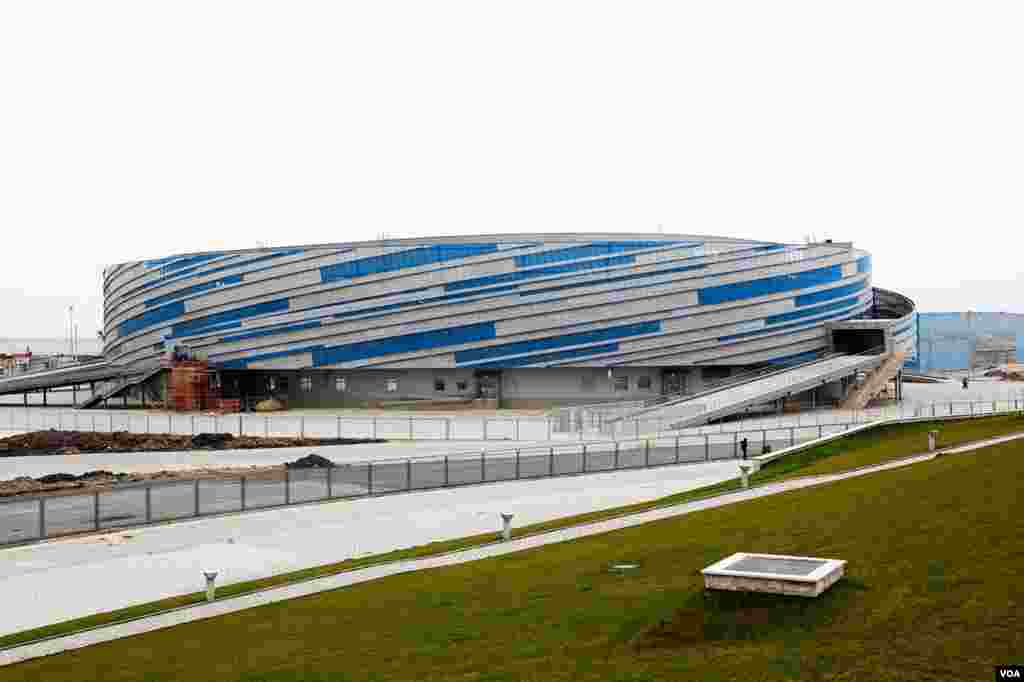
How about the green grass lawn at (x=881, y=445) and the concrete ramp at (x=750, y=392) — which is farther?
the concrete ramp at (x=750, y=392)

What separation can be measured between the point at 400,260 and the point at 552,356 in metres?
13.3

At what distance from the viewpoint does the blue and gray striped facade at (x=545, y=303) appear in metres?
74.6

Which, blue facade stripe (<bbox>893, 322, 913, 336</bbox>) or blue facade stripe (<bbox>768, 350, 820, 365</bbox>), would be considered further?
blue facade stripe (<bbox>768, 350, 820, 365</bbox>)

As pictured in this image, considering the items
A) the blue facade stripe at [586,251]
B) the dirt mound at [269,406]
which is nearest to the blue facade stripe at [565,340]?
the blue facade stripe at [586,251]

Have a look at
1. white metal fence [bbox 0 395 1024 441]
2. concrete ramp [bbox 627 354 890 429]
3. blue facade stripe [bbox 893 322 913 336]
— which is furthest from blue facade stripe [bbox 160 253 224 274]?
blue facade stripe [bbox 893 322 913 336]

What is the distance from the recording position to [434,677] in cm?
1165

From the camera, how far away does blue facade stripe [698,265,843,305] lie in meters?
74.8

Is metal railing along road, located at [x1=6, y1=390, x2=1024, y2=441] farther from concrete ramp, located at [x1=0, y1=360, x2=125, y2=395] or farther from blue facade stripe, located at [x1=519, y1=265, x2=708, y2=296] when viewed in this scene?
concrete ramp, located at [x1=0, y1=360, x2=125, y2=395]

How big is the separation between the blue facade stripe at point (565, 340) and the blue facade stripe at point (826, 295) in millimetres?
11479

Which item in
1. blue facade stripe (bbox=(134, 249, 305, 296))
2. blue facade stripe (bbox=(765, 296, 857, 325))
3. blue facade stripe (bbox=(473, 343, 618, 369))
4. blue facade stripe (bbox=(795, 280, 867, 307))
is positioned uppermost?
blue facade stripe (bbox=(134, 249, 305, 296))

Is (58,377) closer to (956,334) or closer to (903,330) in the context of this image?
(903,330)

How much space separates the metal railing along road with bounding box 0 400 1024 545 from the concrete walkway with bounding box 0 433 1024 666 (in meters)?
9.68

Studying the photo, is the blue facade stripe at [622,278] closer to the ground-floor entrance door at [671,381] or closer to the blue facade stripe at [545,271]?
the blue facade stripe at [545,271]

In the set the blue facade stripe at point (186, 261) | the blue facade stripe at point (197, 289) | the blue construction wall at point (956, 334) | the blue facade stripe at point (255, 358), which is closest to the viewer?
the blue facade stripe at point (255, 358)
